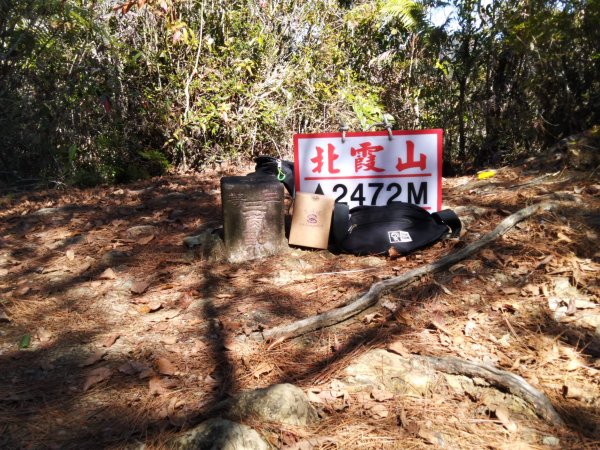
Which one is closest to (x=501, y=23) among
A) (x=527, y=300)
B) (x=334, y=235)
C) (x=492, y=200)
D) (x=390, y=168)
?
(x=492, y=200)

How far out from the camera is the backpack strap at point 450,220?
13.0 ft

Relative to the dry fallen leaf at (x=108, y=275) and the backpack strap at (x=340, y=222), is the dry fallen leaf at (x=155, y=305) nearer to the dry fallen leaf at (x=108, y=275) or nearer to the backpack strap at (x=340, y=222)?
the dry fallen leaf at (x=108, y=275)

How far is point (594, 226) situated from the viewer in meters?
3.64

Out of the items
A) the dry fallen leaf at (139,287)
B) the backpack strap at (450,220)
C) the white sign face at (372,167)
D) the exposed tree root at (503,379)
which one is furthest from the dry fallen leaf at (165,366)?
the backpack strap at (450,220)

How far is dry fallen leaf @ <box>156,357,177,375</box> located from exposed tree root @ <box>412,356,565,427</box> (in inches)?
47.9

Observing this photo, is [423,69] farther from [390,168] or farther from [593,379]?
[593,379]

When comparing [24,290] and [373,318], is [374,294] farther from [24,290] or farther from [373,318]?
[24,290]

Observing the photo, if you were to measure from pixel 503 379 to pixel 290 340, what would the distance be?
1100 millimetres

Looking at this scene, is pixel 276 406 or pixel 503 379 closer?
pixel 276 406

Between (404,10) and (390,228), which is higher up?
(404,10)

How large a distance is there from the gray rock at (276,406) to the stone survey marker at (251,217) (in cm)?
182

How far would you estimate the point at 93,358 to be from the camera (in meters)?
2.69

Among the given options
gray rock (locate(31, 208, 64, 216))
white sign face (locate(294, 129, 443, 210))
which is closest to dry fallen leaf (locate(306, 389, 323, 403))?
white sign face (locate(294, 129, 443, 210))

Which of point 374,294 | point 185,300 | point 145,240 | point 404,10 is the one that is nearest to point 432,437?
point 374,294
